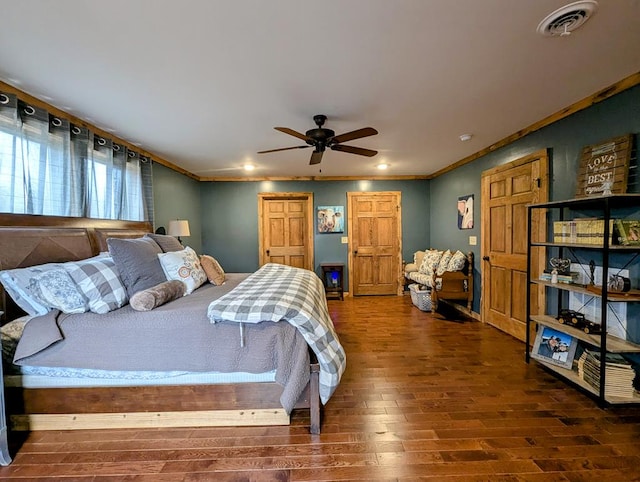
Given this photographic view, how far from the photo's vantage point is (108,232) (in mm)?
2850

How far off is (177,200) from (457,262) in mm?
4532

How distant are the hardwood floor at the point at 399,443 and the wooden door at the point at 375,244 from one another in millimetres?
3323

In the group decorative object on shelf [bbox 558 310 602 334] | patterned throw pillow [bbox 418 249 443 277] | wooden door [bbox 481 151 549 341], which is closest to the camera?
decorative object on shelf [bbox 558 310 602 334]

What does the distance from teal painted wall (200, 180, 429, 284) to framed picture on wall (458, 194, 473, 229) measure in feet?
3.92

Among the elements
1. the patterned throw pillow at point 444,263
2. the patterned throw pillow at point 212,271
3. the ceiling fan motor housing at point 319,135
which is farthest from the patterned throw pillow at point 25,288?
the patterned throw pillow at point 444,263

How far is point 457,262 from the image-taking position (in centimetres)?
438

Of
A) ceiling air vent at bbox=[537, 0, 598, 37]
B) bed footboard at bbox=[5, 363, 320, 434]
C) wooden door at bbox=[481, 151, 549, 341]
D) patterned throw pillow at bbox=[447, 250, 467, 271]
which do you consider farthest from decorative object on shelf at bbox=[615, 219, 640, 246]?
bed footboard at bbox=[5, 363, 320, 434]

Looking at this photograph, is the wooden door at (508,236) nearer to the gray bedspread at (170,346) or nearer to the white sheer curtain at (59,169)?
the gray bedspread at (170,346)

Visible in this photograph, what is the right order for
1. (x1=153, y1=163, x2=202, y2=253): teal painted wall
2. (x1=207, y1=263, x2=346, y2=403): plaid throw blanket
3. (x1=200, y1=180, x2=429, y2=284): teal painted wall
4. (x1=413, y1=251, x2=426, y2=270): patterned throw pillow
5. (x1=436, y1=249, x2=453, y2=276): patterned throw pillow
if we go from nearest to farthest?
1. (x1=207, y1=263, x2=346, y2=403): plaid throw blanket
2. (x1=153, y1=163, x2=202, y2=253): teal painted wall
3. (x1=436, y1=249, x2=453, y2=276): patterned throw pillow
4. (x1=413, y1=251, x2=426, y2=270): patterned throw pillow
5. (x1=200, y1=180, x2=429, y2=284): teal painted wall

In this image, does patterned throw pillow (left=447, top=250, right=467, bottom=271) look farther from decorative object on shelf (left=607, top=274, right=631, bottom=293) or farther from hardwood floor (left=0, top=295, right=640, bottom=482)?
Result: decorative object on shelf (left=607, top=274, right=631, bottom=293)

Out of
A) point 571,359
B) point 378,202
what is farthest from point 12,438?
point 378,202

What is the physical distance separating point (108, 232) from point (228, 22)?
2.32 m

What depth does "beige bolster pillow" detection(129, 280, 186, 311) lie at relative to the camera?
188 centimetres

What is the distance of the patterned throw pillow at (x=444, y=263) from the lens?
4.54 meters
